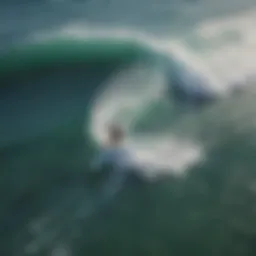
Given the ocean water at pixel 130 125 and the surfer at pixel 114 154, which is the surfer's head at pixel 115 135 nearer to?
the surfer at pixel 114 154

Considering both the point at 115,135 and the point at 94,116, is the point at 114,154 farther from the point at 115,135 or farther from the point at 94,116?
the point at 94,116

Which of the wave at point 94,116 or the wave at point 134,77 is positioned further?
the wave at point 134,77

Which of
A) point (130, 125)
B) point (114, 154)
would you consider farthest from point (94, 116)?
point (114, 154)

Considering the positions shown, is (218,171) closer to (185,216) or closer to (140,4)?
(185,216)

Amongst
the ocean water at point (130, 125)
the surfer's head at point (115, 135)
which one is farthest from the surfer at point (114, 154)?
the ocean water at point (130, 125)

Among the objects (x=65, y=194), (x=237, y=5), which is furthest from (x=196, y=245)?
(x=237, y=5)

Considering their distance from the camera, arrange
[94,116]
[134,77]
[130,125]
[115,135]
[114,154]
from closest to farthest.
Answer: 1. [114,154]
2. [115,135]
3. [130,125]
4. [94,116]
5. [134,77]
